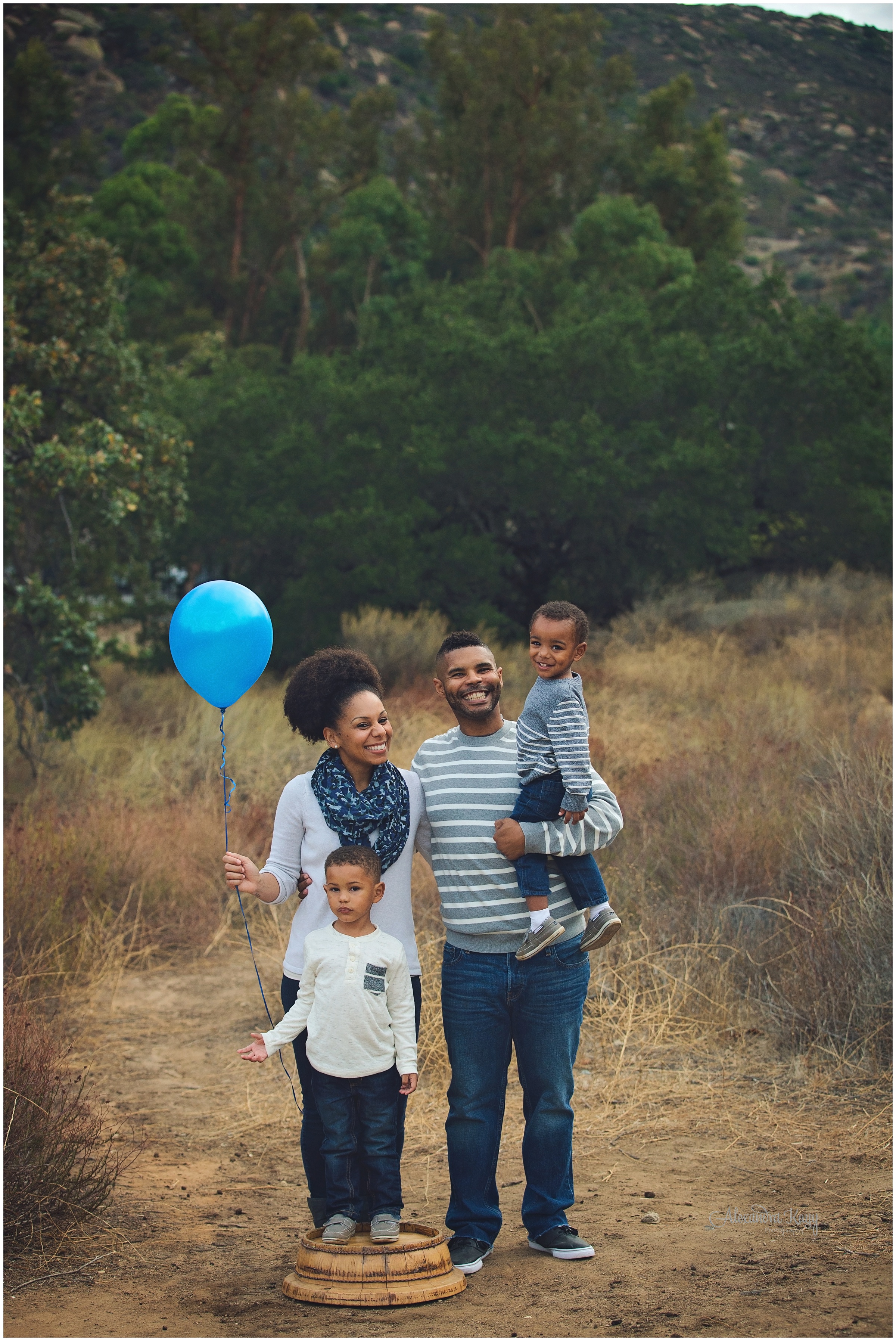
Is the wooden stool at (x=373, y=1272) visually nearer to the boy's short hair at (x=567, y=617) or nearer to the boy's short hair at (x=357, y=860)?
the boy's short hair at (x=357, y=860)

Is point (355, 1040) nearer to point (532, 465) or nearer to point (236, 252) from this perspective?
point (532, 465)

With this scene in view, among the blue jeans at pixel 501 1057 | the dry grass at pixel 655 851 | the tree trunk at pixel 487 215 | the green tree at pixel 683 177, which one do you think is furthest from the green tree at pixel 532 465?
the blue jeans at pixel 501 1057

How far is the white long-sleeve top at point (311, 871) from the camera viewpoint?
3.71 m

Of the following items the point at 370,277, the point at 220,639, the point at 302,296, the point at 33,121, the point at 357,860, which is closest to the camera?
the point at 357,860

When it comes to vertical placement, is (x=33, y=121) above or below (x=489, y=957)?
above

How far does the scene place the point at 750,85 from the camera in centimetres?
6462

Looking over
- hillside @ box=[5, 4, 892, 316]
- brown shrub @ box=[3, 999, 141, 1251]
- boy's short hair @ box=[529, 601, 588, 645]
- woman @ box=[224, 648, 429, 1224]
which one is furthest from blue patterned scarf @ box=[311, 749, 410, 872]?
hillside @ box=[5, 4, 892, 316]

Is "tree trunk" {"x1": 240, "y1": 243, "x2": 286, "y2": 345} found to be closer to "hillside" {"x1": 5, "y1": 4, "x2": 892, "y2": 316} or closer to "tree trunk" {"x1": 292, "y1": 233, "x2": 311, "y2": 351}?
"tree trunk" {"x1": 292, "y1": 233, "x2": 311, "y2": 351}

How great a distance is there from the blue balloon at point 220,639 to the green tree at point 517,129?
1030 inches

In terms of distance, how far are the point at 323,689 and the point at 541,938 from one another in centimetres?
96

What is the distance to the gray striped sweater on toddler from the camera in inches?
149

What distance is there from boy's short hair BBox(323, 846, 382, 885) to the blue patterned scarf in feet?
0.21

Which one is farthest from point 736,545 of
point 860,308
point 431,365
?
point 860,308

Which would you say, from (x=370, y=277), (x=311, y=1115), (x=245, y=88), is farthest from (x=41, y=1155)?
(x=245, y=88)
